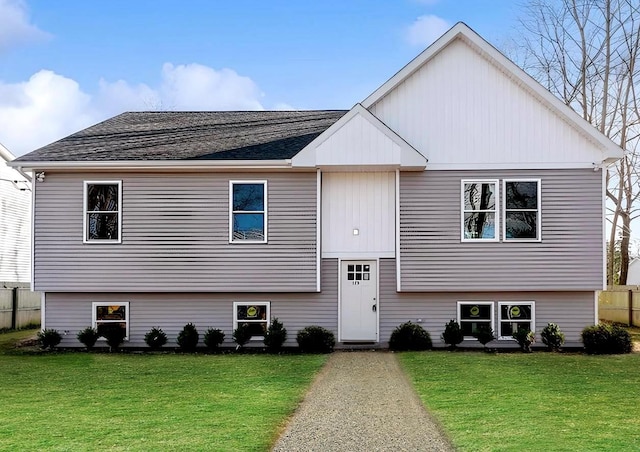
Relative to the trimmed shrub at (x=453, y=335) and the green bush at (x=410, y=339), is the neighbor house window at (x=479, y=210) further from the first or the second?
the green bush at (x=410, y=339)

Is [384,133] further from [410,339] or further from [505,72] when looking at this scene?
[410,339]

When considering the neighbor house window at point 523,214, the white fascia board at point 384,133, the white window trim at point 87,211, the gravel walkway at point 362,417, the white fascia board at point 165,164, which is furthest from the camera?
the white window trim at point 87,211

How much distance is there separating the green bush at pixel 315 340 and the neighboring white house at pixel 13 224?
49.9 feet

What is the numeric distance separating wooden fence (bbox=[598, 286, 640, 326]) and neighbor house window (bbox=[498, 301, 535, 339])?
809 centimetres

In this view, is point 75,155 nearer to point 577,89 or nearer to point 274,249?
point 274,249

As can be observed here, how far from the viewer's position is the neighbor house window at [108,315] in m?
18.1

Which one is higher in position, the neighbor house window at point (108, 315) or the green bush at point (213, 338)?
the neighbor house window at point (108, 315)

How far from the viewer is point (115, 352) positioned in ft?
A: 56.6

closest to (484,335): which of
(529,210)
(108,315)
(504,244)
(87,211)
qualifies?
(504,244)

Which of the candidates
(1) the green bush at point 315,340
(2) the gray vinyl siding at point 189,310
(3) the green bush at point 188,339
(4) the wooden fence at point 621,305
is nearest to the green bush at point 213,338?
(3) the green bush at point 188,339

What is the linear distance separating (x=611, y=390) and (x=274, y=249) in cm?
887

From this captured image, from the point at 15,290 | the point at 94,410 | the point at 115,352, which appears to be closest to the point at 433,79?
the point at 115,352

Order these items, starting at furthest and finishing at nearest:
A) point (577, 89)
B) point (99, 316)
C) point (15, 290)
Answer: point (577, 89) → point (15, 290) → point (99, 316)

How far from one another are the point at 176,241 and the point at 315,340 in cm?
442
